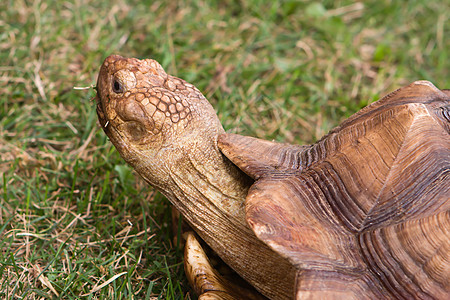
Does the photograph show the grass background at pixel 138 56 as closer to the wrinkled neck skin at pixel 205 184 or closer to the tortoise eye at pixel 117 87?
the wrinkled neck skin at pixel 205 184

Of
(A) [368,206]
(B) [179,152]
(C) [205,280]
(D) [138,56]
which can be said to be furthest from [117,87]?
(D) [138,56]

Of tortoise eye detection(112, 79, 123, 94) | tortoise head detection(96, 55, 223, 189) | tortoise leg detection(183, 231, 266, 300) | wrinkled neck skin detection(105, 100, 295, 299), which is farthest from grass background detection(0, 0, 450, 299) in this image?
tortoise eye detection(112, 79, 123, 94)

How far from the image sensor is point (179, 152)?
2328mm

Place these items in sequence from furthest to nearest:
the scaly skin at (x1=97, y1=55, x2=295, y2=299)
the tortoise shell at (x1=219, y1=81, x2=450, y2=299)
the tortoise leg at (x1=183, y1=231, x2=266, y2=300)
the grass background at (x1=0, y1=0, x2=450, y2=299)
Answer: the grass background at (x1=0, y1=0, x2=450, y2=299) < the scaly skin at (x1=97, y1=55, x2=295, y2=299) < the tortoise leg at (x1=183, y1=231, x2=266, y2=300) < the tortoise shell at (x1=219, y1=81, x2=450, y2=299)

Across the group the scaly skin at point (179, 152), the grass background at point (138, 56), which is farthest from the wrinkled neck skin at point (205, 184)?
the grass background at point (138, 56)

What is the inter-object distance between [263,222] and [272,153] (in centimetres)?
48

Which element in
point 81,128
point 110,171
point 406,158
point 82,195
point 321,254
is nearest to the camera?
point 321,254

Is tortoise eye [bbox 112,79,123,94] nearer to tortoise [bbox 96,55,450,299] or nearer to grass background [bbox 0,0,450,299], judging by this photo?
tortoise [bbox 96,55,450,299]

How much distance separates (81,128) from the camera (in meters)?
3.26

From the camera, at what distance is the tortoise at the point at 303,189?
1809mm

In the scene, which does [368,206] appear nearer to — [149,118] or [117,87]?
[149,118]

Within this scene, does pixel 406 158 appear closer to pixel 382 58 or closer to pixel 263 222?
pixel 263 222

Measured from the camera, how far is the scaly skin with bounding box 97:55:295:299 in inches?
89.0

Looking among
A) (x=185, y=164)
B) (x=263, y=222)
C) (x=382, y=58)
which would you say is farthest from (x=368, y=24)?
(x=263, y=222)
